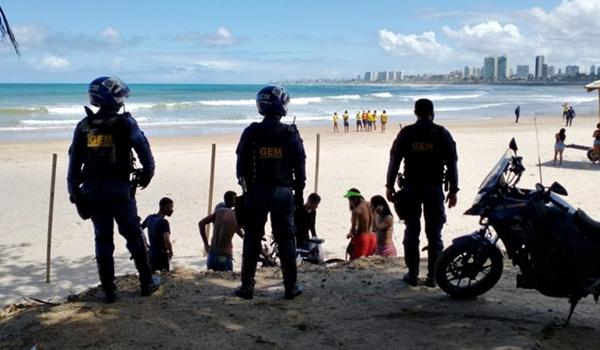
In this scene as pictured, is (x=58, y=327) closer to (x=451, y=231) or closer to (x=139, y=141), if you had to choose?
(x=139, y=141)

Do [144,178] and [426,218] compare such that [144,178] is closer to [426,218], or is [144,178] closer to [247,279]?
[247,279]

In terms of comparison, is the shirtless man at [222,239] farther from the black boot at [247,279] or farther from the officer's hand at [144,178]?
the officer's hand at [144,178]

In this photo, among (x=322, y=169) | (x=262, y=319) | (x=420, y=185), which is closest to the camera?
(x=262, y=319)

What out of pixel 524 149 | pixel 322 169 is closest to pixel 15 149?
pixel 322 169

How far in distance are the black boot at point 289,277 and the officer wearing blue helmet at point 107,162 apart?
1202 millimetres

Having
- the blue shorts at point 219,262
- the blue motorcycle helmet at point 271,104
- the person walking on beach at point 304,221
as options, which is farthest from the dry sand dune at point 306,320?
the person walking on beach at point 304,221

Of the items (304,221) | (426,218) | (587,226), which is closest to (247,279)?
(426,218)

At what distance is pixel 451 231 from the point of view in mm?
10836

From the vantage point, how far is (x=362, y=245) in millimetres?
7934

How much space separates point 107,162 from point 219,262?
252 centimetres

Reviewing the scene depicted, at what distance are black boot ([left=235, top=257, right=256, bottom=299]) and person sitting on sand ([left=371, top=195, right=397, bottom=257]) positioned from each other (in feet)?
9.37

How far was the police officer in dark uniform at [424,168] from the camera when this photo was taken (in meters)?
5.70

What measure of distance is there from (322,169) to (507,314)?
13.0 meters

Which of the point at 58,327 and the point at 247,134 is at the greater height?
the point at 247,134
